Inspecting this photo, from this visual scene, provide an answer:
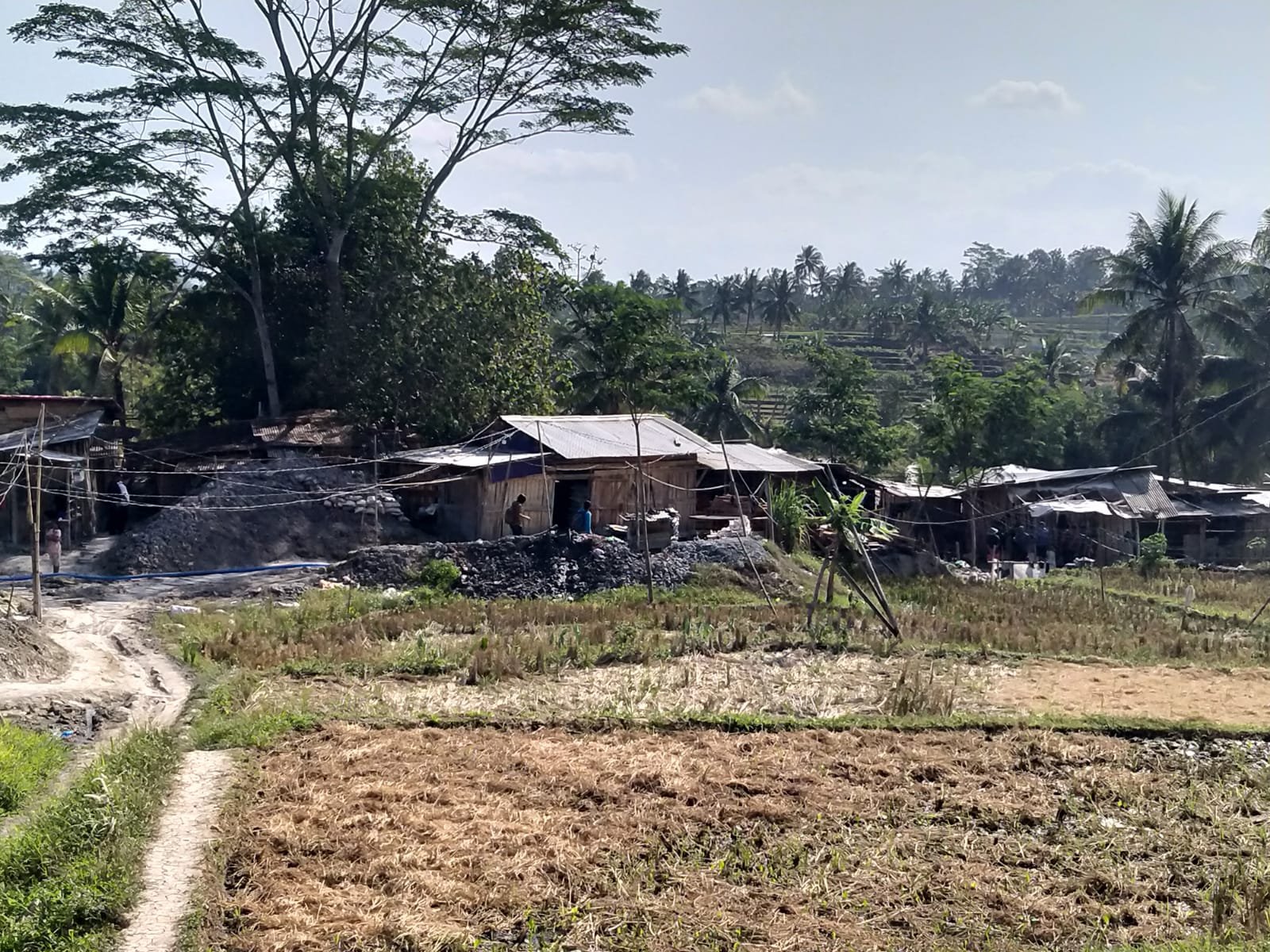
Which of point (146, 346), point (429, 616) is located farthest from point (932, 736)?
point (146, 346)

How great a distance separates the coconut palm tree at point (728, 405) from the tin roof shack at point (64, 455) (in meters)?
21.6

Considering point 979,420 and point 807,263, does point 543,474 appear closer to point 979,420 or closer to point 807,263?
point 979,420

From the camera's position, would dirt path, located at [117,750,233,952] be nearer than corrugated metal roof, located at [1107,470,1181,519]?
Yes

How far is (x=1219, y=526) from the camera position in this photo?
105 ft

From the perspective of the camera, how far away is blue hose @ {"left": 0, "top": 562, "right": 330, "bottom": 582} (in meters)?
19.1

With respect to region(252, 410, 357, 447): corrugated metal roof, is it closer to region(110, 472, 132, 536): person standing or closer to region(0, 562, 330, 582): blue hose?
region(110, 472, 132, 536): person standing

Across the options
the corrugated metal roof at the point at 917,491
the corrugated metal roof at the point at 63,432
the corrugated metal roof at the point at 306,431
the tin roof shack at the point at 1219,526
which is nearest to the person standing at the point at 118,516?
the corrugated metal roof at the point at 63,432

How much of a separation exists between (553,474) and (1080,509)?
1449 cm

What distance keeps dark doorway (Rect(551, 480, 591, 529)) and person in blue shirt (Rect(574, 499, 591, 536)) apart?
1.30 feet

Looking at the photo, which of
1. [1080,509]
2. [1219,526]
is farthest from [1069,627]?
[1219,526]

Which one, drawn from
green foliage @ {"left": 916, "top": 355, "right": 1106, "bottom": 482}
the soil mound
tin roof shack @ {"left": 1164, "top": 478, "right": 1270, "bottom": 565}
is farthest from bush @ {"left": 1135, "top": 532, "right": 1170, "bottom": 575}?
the soil mound

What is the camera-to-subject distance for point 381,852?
23.3 ft

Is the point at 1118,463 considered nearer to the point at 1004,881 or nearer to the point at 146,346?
the point at 146,346

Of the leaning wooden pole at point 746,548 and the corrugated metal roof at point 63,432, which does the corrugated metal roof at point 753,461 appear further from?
the corrugated metal roof at point 63,432
